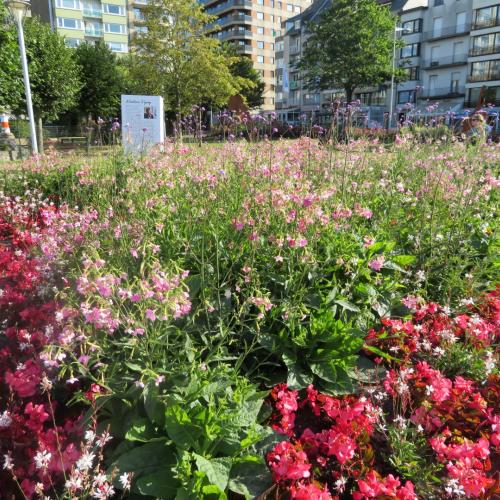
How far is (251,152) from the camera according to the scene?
5.21 meters

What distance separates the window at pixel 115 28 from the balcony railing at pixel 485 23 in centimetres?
4387

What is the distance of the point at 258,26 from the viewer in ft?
255

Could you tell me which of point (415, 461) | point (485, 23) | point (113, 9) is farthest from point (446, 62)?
point (415, 461)

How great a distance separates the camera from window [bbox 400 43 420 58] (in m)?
Result: 49.6

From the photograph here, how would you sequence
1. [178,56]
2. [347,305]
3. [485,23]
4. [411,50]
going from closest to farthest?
[347,305], [178,56], [485,23], [411,50]

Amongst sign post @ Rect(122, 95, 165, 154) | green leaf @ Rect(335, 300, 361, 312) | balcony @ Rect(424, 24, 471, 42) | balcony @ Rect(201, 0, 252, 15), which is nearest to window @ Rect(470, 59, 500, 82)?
balcony @ Rect(424, 24, 471, 42)

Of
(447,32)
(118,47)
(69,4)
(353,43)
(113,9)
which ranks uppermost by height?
(113,9)

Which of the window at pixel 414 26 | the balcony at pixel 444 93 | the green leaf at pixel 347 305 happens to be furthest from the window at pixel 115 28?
the green leaf at pixel 347 305

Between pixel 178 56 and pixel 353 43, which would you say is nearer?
pixel 178 56

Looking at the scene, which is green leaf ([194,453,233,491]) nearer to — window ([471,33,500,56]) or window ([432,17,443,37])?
window ([471,33,500,56])

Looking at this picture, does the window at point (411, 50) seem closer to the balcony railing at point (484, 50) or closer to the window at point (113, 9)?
the balcony railing at point (484, 50)

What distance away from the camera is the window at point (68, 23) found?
5647cm

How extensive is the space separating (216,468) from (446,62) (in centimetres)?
5439

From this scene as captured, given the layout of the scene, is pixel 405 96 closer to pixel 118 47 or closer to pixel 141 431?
pixel 118 47
